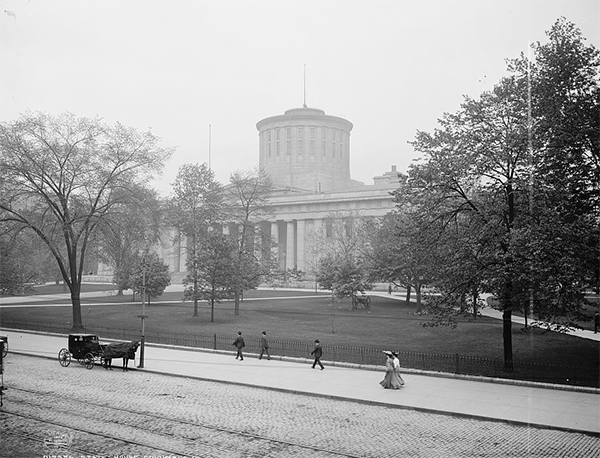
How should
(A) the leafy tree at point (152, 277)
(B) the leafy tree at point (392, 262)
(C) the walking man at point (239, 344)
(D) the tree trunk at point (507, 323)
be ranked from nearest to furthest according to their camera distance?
(D) the tree trunk at point (507, 323) < (C) the walking man at point (239, 344) < (B) the leafy tree at point (392, 262) < (A) the leafy tree at point (152, 277)

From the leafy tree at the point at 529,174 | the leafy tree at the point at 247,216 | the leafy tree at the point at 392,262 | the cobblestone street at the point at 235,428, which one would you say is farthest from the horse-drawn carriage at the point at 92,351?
the leafy tree at the point at 392,262

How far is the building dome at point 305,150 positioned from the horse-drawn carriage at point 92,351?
276 feet

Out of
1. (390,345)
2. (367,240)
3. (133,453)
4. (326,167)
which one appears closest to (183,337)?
(390,345)

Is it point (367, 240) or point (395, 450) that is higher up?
point (367, 240)

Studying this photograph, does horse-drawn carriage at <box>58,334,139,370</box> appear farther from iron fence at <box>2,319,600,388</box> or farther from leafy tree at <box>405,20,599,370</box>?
leafy tree at <box>405,20,599,370</box>

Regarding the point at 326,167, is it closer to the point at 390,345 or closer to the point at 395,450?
the point at 390,345

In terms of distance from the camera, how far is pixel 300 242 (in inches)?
3445

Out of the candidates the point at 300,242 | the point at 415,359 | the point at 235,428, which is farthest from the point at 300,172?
the point at 235,428

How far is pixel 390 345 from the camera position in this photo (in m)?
27.9

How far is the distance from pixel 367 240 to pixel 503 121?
3847 cm

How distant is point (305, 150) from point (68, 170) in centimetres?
7751

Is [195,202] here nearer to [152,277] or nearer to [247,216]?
[247,216]

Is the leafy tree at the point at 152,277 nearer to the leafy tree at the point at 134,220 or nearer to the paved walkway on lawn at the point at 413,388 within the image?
the leafy tree at the point at 134,220

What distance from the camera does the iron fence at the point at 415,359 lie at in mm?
20312
